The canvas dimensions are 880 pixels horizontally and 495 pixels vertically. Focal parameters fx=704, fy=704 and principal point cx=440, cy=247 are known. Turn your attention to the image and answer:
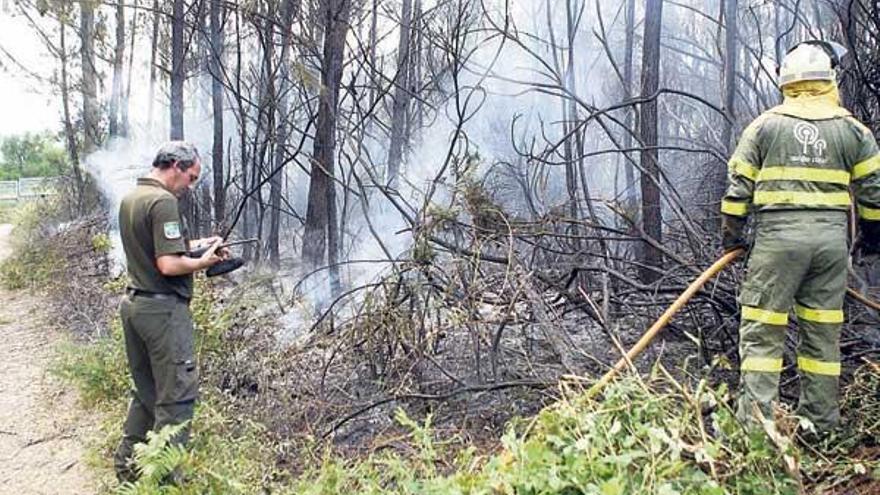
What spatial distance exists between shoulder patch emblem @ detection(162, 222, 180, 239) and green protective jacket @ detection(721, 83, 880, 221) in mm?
2648

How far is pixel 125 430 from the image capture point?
11.9ft

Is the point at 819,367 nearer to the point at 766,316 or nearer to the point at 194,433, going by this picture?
the point at 766,316

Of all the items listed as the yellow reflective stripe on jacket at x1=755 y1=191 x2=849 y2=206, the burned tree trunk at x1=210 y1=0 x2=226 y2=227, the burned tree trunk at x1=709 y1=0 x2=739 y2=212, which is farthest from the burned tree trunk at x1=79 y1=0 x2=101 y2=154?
the yellow reflective stripe on jacket at x1=755 y1=191 x2=849 y2=206

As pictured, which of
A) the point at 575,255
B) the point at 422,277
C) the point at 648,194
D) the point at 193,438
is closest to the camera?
the point at 193,438

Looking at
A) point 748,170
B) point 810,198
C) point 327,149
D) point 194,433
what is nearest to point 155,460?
point 194,433

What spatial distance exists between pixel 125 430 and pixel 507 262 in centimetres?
244

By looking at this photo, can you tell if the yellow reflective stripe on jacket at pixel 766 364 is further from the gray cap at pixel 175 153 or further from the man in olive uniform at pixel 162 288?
the gray cap at pixel 175 153

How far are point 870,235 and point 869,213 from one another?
0.45 ft

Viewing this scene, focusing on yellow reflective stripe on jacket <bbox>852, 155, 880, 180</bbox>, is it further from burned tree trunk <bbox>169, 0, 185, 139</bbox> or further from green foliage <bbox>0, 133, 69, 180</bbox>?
green foliage <bbox>0, 133, 69, 180</bbox>

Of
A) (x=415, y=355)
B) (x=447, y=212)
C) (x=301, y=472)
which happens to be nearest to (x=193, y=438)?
(x=301, y=472)

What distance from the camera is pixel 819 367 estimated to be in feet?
10.6

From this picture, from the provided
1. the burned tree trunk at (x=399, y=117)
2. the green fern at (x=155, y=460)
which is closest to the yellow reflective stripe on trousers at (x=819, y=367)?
the green fern at (x=155, y=460)

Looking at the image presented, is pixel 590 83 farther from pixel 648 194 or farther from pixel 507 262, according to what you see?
pixel 507 262

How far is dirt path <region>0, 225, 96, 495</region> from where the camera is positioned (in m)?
3.98
